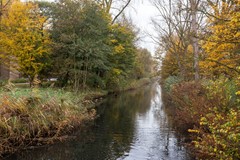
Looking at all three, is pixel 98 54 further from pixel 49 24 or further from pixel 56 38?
pixel 49 24

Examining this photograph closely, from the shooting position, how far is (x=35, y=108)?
29.8 ft

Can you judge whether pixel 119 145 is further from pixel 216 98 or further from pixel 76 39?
pixel 76 39

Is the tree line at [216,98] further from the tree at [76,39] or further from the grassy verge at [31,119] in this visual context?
the tree at [76,39]

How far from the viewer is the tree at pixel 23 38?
17312 mm

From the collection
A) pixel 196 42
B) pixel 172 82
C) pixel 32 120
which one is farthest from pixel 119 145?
pixel 172 82

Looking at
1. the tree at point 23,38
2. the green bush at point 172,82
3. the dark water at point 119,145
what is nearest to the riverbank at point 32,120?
the dark water at point 119,145

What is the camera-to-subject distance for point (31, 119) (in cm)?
866

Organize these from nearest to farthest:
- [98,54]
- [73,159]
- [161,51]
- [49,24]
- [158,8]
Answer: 1. [73,159]
2. [98,54]
3. [49,24]
4. [158,8]
5. [161,51]

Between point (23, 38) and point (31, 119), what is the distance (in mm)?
10697

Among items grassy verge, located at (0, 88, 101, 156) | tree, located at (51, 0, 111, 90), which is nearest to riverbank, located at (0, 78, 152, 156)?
grassy verge, located at (0, 88, 101, 156)

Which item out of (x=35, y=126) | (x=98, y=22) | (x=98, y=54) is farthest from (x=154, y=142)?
(x=98, y=22)

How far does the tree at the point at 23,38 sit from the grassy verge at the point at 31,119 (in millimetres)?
8171

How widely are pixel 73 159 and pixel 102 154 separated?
3.18ft

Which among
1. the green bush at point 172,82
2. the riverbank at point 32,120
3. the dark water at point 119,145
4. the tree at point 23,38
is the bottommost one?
the dark water at point 119,145
